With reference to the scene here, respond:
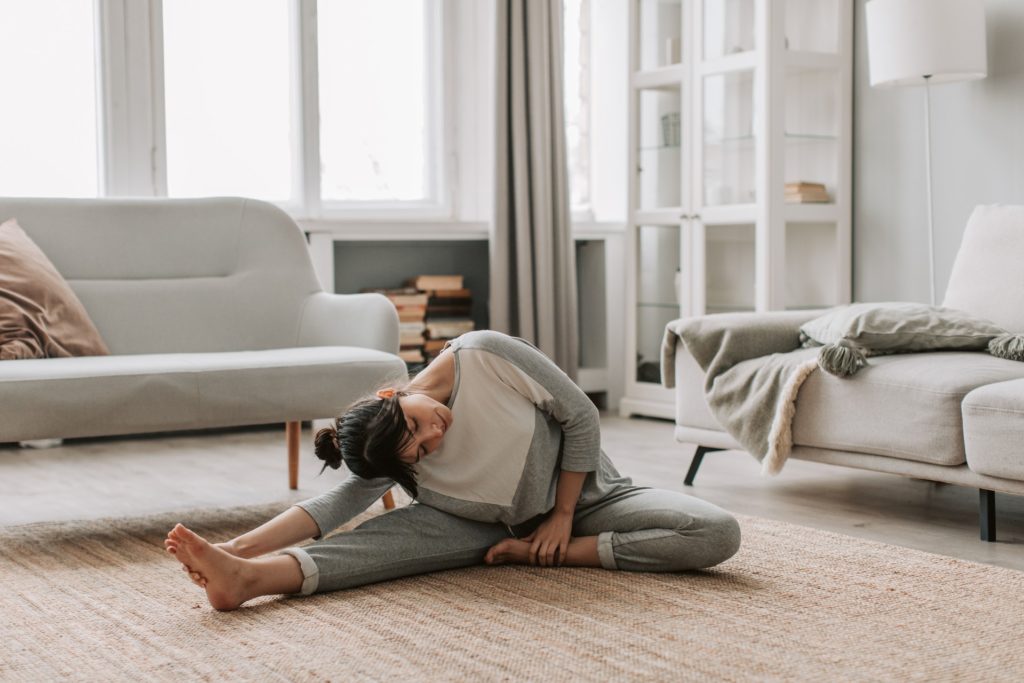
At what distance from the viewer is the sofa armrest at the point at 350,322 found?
125 inches

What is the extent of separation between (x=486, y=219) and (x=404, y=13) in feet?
2.93

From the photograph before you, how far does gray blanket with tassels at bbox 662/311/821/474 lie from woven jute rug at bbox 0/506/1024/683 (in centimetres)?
56

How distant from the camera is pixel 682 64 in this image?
4578 mm

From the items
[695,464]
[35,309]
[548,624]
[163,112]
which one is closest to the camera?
[548,624]

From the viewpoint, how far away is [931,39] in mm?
3633

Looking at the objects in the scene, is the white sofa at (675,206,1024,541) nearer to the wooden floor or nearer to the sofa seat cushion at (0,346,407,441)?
the wooden floor

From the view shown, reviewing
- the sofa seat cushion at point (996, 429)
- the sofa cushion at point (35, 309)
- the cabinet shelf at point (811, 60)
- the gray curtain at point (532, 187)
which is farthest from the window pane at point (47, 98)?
the sofa seat cushion at point (996, 429)

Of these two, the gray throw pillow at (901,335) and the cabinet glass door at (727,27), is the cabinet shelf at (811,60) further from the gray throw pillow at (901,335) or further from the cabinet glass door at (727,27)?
the gray throw pillow at (901,335)

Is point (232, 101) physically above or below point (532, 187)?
above

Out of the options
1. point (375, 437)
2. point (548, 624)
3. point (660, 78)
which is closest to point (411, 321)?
point (660, 78)

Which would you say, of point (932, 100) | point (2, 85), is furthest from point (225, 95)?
point (932, 100)

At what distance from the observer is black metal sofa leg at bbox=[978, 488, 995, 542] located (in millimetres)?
2631

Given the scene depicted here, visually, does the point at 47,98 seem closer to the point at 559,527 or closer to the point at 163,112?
the point at 163,112

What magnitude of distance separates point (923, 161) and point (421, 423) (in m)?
2.67
